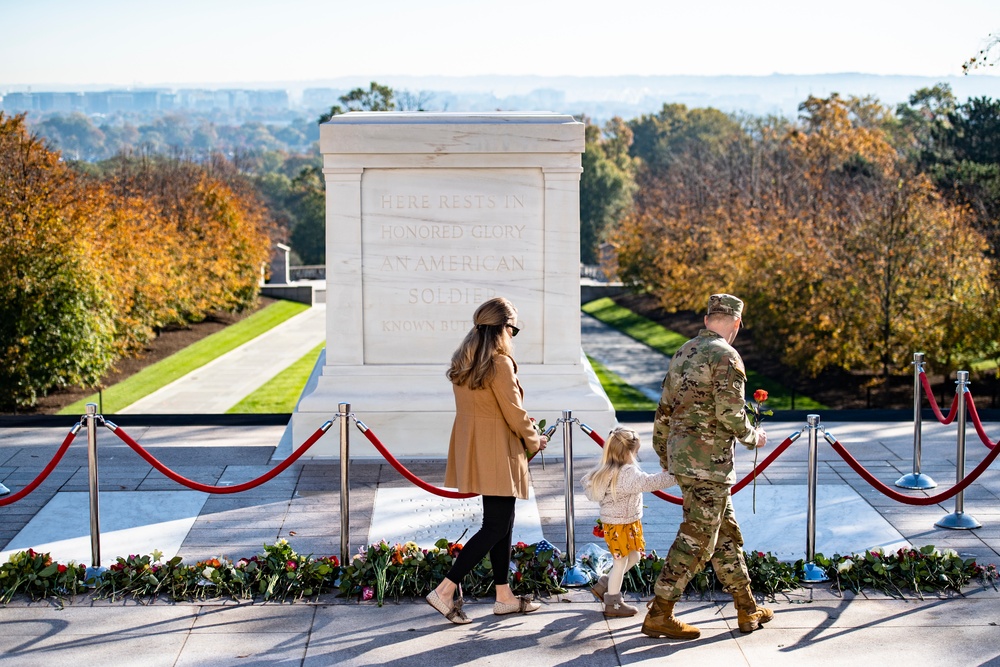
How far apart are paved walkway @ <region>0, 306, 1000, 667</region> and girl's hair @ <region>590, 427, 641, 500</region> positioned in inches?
32.1

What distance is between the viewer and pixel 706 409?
5.89 m

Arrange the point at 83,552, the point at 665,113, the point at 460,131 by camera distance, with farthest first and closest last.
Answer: the point at 665,113
the point at 460,131
the point at 83,552

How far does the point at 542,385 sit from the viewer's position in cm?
1018

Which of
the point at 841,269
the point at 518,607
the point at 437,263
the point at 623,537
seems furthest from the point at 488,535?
the point at 841,269

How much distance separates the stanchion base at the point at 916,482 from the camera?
9047mm

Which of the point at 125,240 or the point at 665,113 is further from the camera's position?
the point at 665,113

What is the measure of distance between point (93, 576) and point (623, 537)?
3.19 m

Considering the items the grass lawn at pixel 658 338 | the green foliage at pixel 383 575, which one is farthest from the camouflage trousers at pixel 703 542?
the grass lawn at pixel 658 338

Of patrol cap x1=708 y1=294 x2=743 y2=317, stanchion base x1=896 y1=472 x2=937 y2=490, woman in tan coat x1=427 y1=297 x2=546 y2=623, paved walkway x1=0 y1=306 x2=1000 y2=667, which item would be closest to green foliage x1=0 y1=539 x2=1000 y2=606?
paved walkway x1=0 y1=306 x2=1000 y2=667

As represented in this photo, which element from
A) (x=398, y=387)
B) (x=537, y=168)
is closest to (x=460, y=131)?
(x=537, y=168)

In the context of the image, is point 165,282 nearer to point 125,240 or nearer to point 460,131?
point 125,240

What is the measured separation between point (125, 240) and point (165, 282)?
2699 millimetres

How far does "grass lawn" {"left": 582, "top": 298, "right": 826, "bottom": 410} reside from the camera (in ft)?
72.3

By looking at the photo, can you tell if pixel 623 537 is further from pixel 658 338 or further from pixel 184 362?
pixel 658 338
